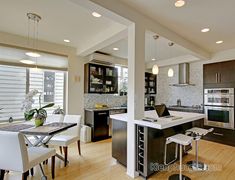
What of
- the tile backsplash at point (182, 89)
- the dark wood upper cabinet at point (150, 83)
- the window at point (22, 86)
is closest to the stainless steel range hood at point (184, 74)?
the tile backsplash at point (182, 89)

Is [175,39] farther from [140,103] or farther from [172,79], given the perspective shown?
[172,79]

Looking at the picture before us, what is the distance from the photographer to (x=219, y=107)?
4.30 metres

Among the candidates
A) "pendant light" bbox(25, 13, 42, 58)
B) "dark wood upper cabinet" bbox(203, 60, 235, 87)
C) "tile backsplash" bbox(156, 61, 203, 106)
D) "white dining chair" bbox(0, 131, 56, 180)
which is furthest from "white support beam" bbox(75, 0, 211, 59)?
"tile backsplash" bbox(156, 61, 203, 106)

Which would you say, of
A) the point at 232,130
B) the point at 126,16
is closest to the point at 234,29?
the point at 126,16

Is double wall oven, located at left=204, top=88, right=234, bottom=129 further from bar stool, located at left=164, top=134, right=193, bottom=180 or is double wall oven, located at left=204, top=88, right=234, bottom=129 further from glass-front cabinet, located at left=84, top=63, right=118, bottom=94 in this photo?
glass-front cabinet, located at left=84, top=63, right=118, bottom=94

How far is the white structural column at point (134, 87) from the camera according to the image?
2523 millimetres

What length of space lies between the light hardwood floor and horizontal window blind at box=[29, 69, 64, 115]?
135 cm

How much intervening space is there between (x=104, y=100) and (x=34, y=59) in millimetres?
2471

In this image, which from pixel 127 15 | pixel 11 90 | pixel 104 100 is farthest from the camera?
pixel 104 100

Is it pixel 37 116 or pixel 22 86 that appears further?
pixel 22 86

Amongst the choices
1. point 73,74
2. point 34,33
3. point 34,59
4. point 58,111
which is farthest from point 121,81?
point 34,33

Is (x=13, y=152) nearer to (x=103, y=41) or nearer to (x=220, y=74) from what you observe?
(x=103, y=41)

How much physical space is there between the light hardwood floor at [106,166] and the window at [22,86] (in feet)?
4.97

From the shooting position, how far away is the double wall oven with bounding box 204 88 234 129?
4.12 m
